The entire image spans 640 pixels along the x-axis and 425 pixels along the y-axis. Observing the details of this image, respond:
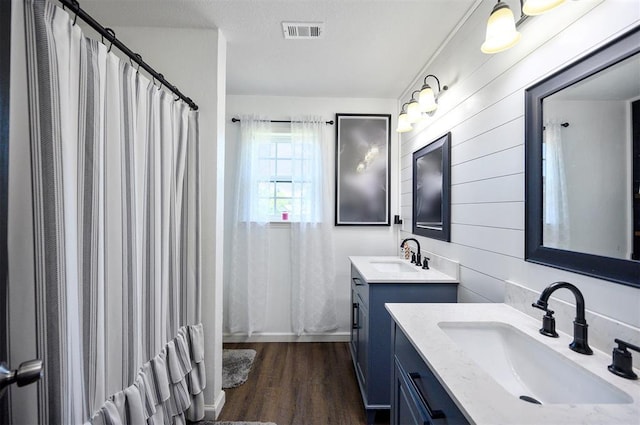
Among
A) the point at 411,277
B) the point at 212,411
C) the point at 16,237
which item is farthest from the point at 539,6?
the point at 212,411

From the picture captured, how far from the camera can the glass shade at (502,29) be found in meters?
1.05

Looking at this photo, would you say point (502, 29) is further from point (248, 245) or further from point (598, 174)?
point (248, 245)

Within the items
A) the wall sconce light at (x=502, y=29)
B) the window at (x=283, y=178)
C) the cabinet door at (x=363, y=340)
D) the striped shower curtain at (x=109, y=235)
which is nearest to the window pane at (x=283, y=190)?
the window at (x=283, y=178)

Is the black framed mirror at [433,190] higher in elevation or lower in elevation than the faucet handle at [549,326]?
higher

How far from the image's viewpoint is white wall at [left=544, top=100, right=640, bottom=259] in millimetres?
793

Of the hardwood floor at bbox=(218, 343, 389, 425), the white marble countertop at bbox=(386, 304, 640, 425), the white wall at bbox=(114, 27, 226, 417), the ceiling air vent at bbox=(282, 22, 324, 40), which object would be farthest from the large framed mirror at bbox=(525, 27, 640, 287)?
the white wall at bbox=(114, 27, 226, 417)

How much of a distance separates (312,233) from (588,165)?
2218 millimetres

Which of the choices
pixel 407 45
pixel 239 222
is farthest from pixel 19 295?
pixel 407 45

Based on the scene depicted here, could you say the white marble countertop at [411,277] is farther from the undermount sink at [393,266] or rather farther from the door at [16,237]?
the door at [16,237]

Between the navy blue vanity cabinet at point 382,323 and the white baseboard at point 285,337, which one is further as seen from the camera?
the white baseboard at point 285,337

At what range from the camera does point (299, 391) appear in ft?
6.81

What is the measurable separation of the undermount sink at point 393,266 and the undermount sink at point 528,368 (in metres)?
1.14

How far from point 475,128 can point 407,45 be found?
0.90 metres

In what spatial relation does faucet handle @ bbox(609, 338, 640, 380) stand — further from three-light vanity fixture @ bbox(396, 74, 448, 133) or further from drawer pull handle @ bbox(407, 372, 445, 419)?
three-light vanity fixture @ bbox(396, 74, 448, 133)
